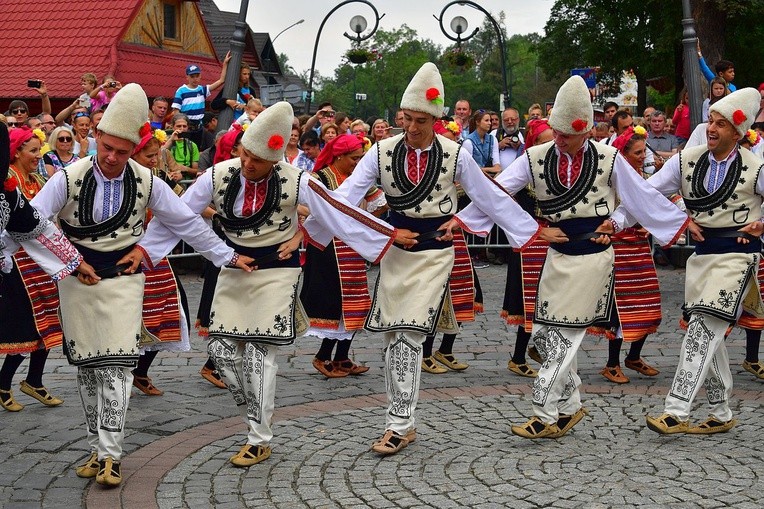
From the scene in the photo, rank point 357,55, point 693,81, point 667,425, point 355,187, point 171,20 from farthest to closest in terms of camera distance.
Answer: point 171,20 < point 357,55 < point 693,81 < point 355,187 < point 667,425

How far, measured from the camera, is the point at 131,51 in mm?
32375

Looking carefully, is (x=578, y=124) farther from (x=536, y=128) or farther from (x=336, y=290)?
(x=336, y=290)

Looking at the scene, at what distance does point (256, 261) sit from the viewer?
21.7ft

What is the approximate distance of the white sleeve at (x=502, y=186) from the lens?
7156 millimetres

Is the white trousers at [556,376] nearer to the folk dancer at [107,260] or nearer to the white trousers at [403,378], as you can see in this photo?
the white trousers at [403,378]

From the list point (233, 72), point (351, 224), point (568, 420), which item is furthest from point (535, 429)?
point (233, 72)

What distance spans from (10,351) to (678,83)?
985 inches

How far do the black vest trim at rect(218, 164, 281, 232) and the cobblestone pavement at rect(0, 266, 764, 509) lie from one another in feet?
4.32

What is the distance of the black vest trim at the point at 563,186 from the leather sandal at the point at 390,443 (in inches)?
63.3

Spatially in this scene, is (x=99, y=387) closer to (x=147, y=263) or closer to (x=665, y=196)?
(x=147, y=263)

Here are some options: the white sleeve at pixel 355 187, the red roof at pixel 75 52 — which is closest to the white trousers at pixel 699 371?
the white sleeve at pixel 355 187

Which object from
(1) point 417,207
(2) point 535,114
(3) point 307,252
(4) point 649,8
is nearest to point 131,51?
(4) point 649,8

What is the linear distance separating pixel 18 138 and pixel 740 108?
182 inches

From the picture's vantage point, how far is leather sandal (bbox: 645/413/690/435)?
22.4 feet
